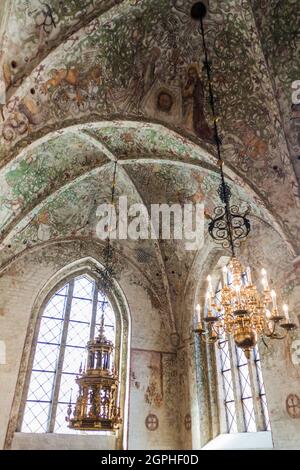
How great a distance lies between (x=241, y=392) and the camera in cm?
865

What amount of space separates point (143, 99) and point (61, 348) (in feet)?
21.2

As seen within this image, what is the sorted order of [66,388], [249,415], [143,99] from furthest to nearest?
[66,388] < [249,415] < [143,99]

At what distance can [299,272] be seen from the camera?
23.7 feet

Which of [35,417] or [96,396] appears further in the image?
[35,417]

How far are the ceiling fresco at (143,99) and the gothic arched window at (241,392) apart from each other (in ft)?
9.88

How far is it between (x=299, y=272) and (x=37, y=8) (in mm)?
6395

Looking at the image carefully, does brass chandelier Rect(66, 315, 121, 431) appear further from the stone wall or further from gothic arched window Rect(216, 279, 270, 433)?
gothic arched window Rect(216, 279, 270, 433)

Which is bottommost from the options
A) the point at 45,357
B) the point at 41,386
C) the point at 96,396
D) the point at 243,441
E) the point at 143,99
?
the point at 243,441

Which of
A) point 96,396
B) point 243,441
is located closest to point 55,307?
point 96,396

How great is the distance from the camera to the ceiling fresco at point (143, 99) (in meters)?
6.46

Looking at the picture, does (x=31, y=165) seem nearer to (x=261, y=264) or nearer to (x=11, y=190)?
(x=11, y=190)

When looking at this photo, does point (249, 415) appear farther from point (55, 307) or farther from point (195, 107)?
point (195, 107)

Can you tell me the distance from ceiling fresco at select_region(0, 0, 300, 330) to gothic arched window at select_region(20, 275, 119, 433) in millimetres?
2520

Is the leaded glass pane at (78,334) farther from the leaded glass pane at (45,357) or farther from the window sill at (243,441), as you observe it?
the window sill at (243,441)
